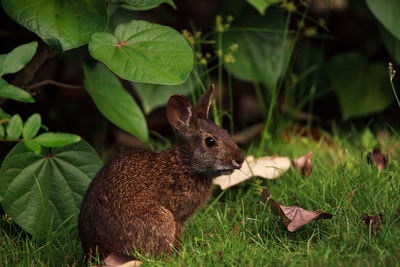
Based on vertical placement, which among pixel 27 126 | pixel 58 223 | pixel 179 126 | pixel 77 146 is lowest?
pixel 58 223

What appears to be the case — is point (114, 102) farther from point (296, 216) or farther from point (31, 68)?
point (296, 216)

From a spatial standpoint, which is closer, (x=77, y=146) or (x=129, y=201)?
(x=129, y=201)

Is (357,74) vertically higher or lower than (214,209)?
higher

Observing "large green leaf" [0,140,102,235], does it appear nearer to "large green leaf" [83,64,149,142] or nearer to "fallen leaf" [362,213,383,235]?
"large green leaf" [83,64,149,142]

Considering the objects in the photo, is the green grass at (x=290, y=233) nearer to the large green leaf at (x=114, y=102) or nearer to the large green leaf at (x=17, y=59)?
the large green leaf at (x=114, y=102)

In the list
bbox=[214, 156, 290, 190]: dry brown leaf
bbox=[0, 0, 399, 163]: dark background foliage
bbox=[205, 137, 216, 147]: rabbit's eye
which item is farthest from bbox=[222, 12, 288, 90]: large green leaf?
bbox=[205, 137, 216, 147]: rabbit's eye

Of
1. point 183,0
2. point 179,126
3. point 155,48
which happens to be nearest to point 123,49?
point 155,48

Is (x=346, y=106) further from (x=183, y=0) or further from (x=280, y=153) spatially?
(x=183, y=0)
